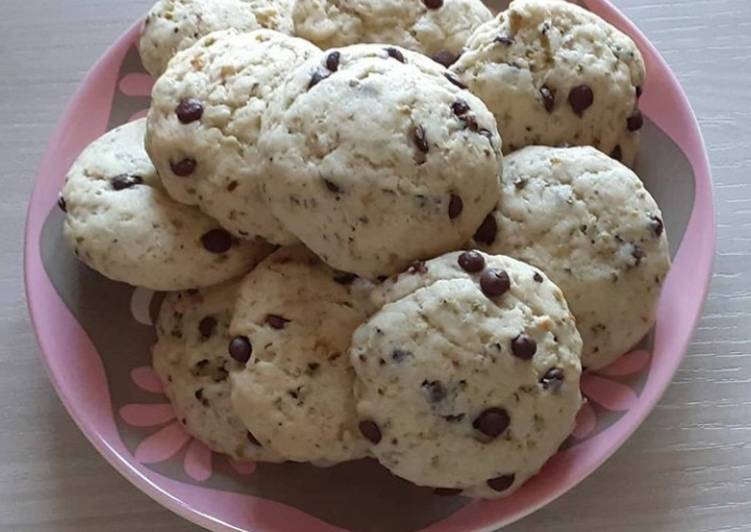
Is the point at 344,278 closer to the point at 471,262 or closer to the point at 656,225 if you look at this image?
the point at 471,262

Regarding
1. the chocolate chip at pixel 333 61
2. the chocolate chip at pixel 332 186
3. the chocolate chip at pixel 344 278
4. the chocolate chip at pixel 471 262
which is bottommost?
the chocolate chip at pixel 344 278

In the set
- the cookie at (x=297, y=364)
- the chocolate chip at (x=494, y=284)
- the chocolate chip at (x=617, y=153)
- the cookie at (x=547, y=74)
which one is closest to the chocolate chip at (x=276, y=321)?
the cookie at (x=297, y=364)

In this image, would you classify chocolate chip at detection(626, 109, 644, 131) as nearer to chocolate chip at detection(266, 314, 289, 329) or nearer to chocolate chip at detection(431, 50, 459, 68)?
chocolate chip at detection(431, 50, 459, 68)

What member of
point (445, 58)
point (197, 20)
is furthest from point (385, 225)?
point (197, 20)

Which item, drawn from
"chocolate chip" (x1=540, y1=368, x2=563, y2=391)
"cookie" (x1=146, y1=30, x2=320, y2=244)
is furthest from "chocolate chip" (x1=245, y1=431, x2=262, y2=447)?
"chocolate chip" (x1=540, y1=368, x2=563, y2=391)

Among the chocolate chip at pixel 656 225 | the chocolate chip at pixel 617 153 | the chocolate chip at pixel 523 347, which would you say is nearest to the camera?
the chocolate chip at pixel 523 347

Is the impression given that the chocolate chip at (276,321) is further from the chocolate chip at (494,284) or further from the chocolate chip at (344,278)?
the chocolate chip at (494,284)

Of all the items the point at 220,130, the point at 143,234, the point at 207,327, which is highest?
the point at 220,130
